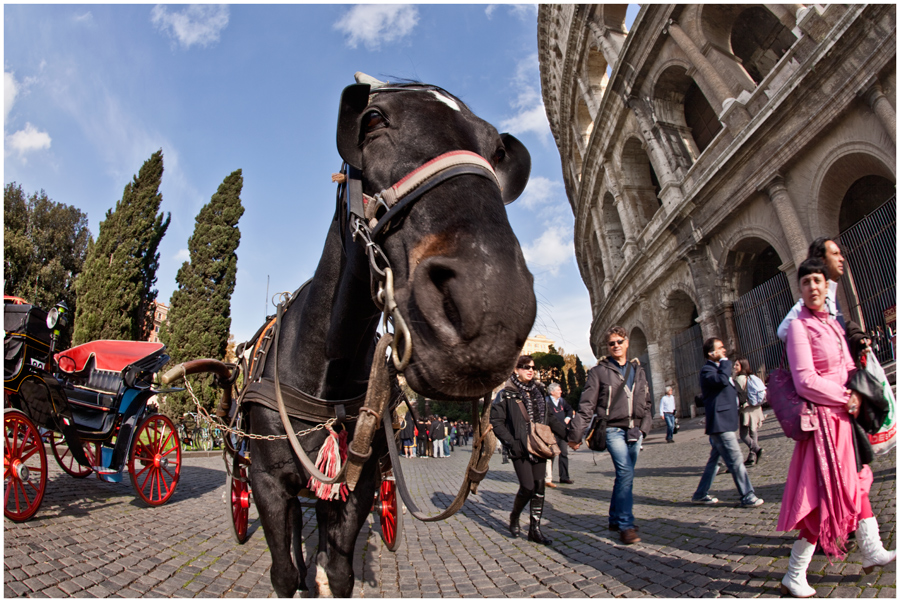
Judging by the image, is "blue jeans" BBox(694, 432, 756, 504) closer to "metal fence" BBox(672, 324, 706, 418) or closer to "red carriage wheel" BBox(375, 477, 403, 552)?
"red carriage wheel" BBox(375, 477, 403, 552)

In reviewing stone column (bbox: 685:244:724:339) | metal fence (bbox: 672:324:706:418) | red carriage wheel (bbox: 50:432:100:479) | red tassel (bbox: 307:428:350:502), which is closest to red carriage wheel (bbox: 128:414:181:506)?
red carriage wheel (bbox: 50:432:100:479)

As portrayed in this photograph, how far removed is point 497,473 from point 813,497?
8.32m

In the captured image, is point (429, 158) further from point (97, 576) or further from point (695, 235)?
point (695, 235)

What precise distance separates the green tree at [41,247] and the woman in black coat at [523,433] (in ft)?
75.7

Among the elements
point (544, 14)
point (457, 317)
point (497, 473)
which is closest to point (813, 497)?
point (457, 317)

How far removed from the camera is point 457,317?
1082 mm

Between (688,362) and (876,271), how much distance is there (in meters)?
7.10

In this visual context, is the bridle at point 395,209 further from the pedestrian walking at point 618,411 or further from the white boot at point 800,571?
the pedestrian walking at point 618,411

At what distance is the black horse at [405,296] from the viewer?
1.06 m

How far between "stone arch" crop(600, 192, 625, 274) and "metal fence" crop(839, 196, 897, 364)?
12.6 metres

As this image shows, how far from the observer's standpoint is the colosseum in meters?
9.62

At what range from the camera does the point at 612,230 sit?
913 inches

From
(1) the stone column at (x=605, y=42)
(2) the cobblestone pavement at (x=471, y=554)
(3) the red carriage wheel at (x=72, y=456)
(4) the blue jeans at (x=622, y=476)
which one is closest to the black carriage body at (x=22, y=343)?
(3) the red carriage wheel at (x=72, y=456)

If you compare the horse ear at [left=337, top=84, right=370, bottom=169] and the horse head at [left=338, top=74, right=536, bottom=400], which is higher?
the horse ear at [left=337, top=84, right=370, bottom=169]
